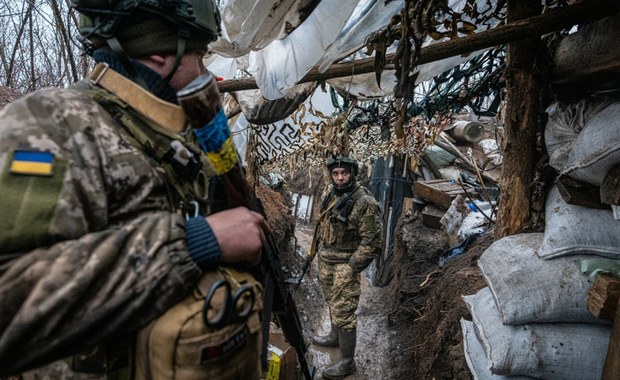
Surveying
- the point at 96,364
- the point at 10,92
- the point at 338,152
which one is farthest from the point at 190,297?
the point at 10,92

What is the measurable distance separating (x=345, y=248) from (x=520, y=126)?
3172mm

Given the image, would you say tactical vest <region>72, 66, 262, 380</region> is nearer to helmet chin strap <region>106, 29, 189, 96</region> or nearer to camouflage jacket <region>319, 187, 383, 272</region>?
helmet chin strap <region>106, 29, 189, 96</region>

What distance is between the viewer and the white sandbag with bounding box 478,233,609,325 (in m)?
1.81

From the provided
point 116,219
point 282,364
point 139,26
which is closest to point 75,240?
point 116,219

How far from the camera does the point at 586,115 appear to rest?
184cm

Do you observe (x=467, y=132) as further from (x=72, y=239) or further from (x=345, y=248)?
(x=72, y=239)

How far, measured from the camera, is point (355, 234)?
5039 mm

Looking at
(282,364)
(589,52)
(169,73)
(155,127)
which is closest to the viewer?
(155,127)

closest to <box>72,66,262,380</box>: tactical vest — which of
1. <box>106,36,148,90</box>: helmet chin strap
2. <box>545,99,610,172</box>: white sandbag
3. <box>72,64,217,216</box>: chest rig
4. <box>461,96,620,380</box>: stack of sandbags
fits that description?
<box>72,64,217,216</box>: chest rig

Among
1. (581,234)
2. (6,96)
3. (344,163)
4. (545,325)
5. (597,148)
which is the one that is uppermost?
(6,96)

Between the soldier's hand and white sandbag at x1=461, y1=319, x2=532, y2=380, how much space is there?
172cm

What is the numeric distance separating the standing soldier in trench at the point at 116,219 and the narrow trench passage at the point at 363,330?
420 centimetres

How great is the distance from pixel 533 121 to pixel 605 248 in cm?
78

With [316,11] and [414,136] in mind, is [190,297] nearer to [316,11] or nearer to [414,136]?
[316,11]
